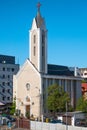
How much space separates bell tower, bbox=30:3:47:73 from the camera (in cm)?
7050

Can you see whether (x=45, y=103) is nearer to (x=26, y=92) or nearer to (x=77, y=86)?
(x=26, y=92)

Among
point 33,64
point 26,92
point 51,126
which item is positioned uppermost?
point 33,64

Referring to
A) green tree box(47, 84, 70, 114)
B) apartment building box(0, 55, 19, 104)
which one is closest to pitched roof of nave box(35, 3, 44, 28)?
green tree box(47, 84, 70, 114)

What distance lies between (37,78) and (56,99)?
599cm

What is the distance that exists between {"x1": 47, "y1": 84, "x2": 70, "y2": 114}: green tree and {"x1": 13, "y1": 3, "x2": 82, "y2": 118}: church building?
2513 millimetres

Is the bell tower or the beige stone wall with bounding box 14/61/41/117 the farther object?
the bell tower

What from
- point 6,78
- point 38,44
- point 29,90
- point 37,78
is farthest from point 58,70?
point 6,78

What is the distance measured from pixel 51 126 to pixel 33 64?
893 inches

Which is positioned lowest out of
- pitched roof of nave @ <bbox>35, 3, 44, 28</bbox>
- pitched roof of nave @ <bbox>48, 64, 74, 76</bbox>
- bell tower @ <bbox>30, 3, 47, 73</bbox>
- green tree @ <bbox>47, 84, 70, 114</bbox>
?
green tree @ <bbox>47, 84, 70, 114</bbox>

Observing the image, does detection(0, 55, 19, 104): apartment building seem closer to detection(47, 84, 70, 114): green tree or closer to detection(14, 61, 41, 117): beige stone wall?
detection(14, 61, 41, 117): beige stone wall

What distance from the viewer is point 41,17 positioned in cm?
7344

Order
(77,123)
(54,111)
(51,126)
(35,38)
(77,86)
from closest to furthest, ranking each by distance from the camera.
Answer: (51,126), (77,123), (54,111), (35,38), (77,86)

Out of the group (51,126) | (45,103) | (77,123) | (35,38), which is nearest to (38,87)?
(45,103)

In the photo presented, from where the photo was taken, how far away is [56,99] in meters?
66.2
